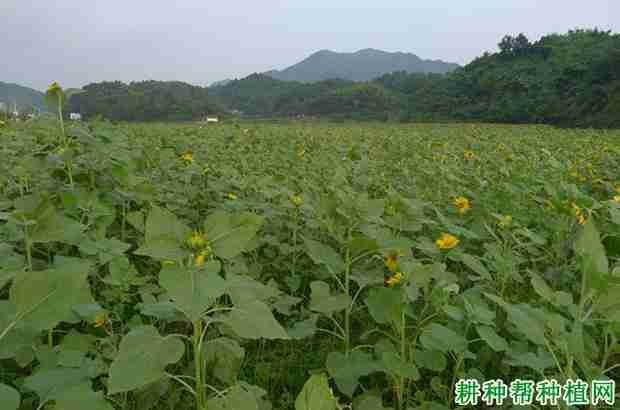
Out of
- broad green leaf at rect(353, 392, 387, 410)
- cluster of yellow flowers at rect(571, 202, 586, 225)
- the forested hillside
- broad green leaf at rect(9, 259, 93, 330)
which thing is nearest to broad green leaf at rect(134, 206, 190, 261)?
broad green leaf at rect(9, 259, 93, 330)

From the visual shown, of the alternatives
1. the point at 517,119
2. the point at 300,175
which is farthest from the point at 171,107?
the point at 300,175

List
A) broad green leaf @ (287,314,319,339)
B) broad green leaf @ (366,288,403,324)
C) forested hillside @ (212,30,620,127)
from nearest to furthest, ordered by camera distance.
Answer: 1. broad green leaf @ (366,288,403,324)
2. broad green leaf @ (287,314,319,339)
3. forested hillside @ (212,30,620,127)

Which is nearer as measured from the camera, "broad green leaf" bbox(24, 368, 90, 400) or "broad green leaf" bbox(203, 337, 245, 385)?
"broad green leaf" bbox(24, 368, 90, 400)

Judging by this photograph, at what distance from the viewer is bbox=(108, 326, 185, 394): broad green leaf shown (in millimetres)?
724

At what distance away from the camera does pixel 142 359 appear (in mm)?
765

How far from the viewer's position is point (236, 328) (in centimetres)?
77

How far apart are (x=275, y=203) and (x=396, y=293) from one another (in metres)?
1.25

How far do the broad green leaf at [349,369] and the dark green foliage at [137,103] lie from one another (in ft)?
119

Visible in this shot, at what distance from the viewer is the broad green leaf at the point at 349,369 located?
1.17m

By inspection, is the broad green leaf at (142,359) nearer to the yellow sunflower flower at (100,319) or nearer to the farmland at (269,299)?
the farmland at (269,299)

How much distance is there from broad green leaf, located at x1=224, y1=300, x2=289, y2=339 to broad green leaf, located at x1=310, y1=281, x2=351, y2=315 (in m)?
0.40

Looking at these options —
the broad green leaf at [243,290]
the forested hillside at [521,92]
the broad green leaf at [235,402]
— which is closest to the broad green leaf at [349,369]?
the broad green leaf at [243,290]

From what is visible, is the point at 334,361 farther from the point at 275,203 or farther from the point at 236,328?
the point at 275,203

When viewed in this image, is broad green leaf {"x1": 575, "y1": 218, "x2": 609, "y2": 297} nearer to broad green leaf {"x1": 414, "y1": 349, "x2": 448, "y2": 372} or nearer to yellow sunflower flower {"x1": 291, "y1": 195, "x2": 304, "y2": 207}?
broad green leaf {"x1": 414, "y1": 349, "x2": 448, "y2": 372}
